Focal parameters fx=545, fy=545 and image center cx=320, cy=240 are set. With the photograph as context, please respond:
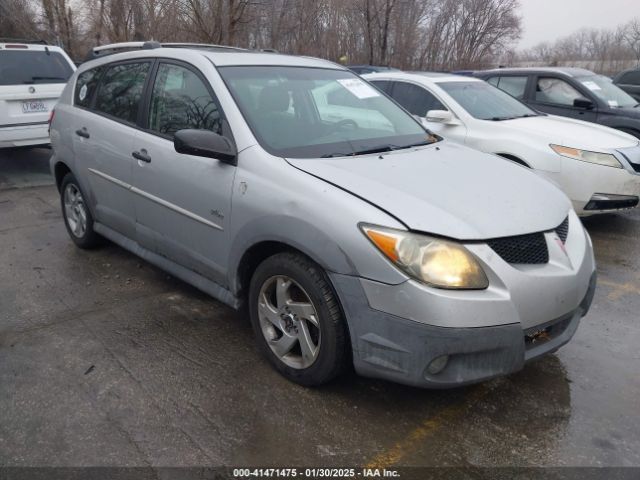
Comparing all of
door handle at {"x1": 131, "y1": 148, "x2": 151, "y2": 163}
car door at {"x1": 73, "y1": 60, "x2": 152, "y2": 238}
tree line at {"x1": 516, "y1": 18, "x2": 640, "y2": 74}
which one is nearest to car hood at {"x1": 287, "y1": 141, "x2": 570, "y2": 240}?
door handle at {"x1": 131, "y1": 148, "x2": 151, "y2": 163}

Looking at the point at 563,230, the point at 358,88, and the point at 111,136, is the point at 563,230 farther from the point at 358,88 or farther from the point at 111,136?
the point at 111,136

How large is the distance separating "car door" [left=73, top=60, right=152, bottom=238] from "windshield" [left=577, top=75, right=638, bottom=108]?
6.61 meters

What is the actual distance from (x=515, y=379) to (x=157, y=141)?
272 centimetres

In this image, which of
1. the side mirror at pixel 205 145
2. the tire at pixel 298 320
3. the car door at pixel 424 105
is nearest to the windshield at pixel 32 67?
the car door at pixel 424 105

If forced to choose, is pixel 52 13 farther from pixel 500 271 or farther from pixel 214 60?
pixel 500 271

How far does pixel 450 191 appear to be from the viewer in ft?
9.18

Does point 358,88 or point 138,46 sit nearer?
point 358,88

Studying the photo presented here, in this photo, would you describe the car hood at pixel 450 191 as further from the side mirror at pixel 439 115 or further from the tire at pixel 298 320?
the side mirror at pixel 439 115

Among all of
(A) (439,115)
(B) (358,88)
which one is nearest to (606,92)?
(A) (439,115)

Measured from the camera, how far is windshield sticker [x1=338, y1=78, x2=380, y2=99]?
13.1ft

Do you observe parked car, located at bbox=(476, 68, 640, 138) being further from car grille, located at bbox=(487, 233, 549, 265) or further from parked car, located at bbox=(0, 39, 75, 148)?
parked car, located at bbox=(0, 39, 75, 148)

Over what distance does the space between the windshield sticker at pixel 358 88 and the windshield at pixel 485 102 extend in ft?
8.40

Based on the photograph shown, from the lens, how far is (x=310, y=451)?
2512 millimetres

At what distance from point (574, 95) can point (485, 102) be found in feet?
7.43
